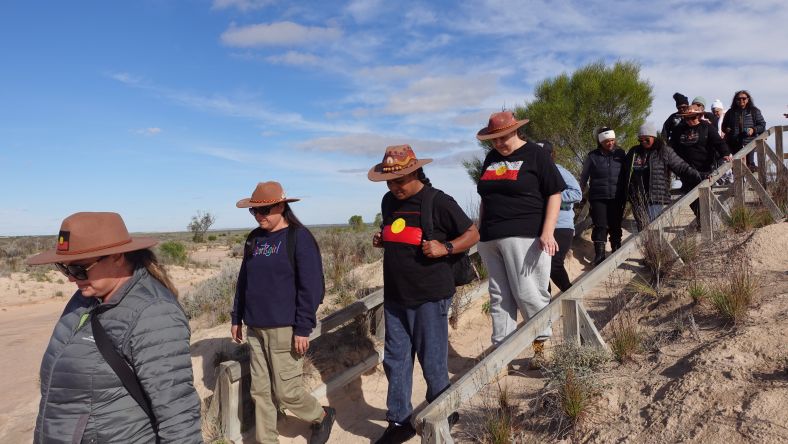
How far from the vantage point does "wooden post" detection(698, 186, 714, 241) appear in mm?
6039

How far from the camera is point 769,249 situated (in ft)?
17.0

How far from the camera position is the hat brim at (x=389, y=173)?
353 centimetres

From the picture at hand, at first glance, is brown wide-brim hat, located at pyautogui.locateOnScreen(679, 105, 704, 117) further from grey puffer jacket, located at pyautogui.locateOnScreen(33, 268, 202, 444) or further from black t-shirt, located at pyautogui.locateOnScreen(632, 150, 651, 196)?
grey puffer jacket, located at pyautogui.locateOnScreen(33, 268, 202, 444)

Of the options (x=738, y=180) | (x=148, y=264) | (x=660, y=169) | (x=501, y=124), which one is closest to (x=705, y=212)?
(x=660, y=169)

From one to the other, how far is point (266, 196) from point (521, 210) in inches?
69.8

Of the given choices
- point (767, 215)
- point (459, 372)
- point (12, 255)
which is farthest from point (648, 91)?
point (12, 255)

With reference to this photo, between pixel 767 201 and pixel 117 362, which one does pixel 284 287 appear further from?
pixel 767 201

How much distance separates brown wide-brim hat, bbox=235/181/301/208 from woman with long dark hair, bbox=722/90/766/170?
7264 millimetres

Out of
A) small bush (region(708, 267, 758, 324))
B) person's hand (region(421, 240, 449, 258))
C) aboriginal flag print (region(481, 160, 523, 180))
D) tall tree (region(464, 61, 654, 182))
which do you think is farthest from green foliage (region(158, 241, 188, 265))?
small bush (region(708, 267, 758, 324))

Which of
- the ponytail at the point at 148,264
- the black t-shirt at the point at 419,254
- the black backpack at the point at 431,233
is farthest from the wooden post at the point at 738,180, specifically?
the ponytail at the point at 148,264

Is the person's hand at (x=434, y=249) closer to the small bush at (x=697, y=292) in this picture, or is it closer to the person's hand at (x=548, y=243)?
the person's hand at (x=548, y=243)

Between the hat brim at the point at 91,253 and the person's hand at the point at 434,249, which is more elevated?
the hat brim at the point at 91,253

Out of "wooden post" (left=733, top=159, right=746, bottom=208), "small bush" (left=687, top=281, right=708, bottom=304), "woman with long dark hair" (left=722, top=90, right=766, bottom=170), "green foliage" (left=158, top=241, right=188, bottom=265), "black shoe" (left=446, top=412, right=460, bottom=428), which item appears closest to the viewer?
"black shoe" (left=446, top=412, right=460, bottom=428)

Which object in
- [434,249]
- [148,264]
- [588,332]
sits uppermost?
[148,264]
